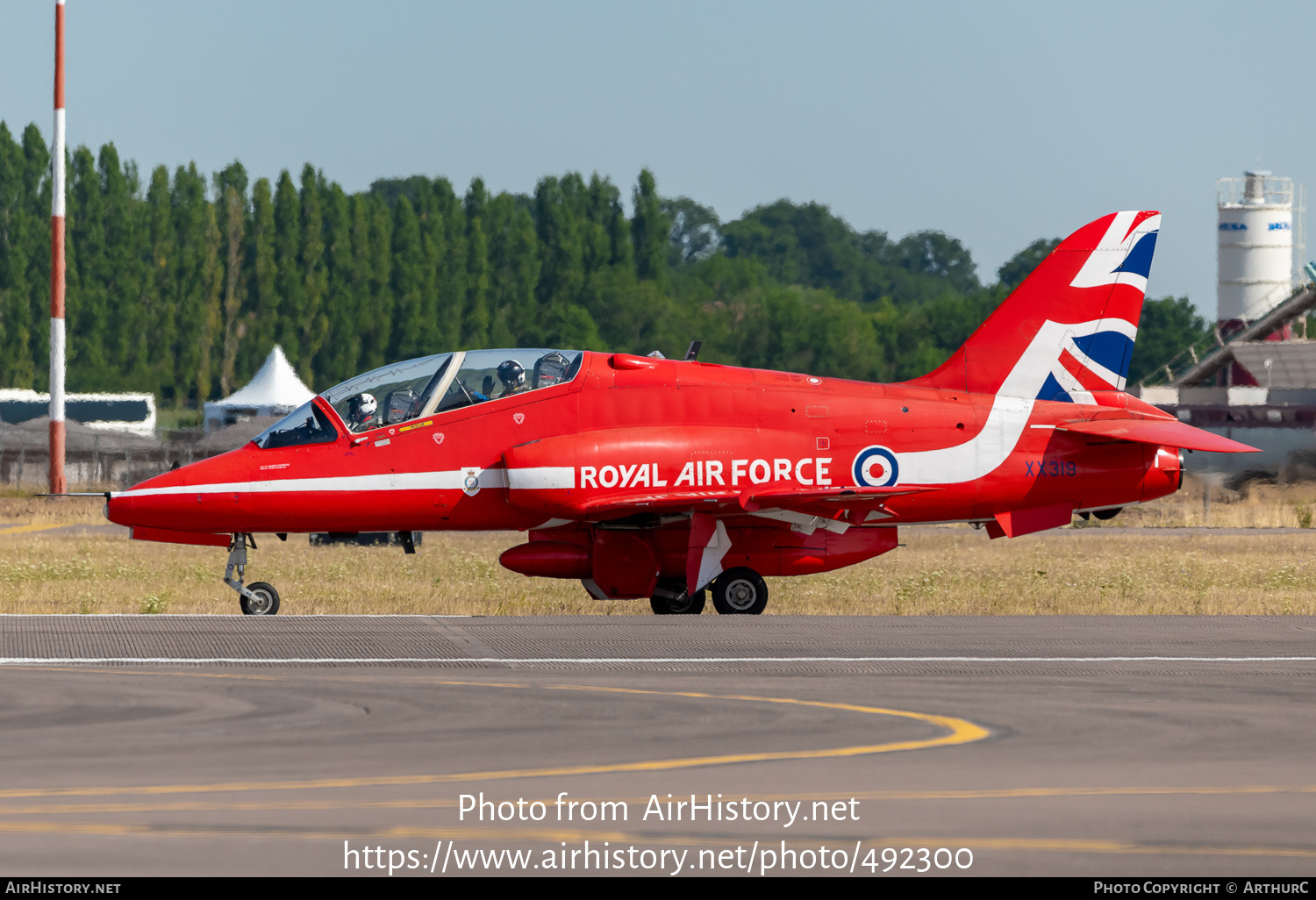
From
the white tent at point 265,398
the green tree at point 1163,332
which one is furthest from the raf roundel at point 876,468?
the green tree at point 1163,332

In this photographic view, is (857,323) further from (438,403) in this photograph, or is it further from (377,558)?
(438,403)

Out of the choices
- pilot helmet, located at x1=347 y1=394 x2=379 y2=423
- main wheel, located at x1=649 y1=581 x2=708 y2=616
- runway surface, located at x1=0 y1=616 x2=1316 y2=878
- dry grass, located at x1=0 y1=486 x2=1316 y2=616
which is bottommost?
dry grass, located at x1=0 y1=486 x2=1316 y2=616

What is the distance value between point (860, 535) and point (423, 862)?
12.0 meters

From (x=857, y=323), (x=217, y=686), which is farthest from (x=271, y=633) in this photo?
(x=857, y=323)

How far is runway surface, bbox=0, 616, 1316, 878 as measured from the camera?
6.83 metres

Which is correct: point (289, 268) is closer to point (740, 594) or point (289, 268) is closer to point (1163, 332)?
point (1163, 332)

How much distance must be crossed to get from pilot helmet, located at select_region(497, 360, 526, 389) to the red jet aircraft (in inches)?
0.8

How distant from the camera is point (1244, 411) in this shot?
5638 cm

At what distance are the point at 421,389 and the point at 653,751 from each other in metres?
9.41

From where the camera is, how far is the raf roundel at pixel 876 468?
710 inches

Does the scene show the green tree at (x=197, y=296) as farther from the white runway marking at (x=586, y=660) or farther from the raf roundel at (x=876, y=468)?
the white runway marking at (x=586, y=660)

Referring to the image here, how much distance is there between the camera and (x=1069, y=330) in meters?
19.1

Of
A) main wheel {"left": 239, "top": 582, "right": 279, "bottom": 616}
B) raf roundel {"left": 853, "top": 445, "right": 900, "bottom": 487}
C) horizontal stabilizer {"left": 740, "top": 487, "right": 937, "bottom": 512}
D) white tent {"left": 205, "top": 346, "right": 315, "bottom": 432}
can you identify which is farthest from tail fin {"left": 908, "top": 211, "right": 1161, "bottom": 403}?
white tent {"left": 205, "top": 346, "right": 315, "bottom": 432}

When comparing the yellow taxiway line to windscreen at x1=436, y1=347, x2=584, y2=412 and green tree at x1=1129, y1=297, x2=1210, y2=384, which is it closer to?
windscreen at x1=436, y1=347, x2=584, y2=412
